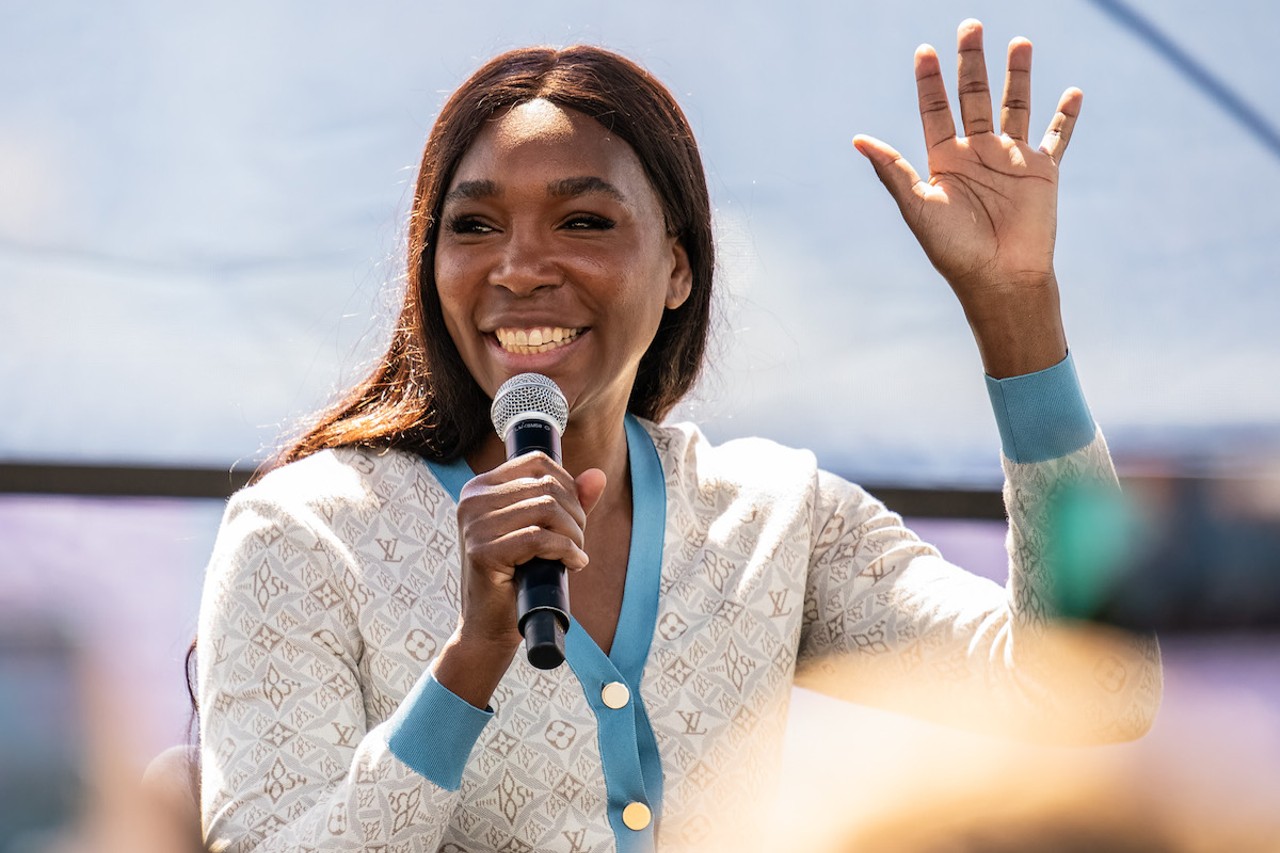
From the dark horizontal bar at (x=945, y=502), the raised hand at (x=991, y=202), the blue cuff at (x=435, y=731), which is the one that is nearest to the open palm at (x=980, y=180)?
the raised hand at (x=991, y=202)

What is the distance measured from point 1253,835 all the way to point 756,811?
1.30 metres

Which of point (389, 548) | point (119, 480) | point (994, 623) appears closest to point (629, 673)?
point (389, 548)

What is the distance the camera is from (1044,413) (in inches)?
58.5

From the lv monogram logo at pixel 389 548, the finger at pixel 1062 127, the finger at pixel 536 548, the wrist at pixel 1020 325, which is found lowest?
the lv monogram logo at pixel 389 548

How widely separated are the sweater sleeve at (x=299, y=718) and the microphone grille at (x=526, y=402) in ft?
0.86

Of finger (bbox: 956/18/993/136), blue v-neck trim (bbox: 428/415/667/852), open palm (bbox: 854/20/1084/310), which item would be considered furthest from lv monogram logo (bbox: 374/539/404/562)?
finger (bbox: 956/18/993/136)

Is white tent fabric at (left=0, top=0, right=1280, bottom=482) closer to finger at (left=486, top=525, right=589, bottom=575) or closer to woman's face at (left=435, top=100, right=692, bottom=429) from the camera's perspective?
woman's face at (left=435, top=100, right=692, bottom=429)

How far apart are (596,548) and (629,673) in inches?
8.2

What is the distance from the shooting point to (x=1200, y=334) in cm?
283

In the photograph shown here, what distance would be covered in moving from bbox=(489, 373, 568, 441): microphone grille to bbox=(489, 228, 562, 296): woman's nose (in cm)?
26

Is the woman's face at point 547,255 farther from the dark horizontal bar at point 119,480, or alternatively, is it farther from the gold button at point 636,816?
the dark horizontal bar at point 119,480

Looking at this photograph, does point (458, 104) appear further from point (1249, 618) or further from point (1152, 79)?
point (1249, 618)

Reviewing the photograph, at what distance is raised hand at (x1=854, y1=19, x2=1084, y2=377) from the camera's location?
4.89 ft

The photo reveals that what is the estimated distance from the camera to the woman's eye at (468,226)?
1.75m
